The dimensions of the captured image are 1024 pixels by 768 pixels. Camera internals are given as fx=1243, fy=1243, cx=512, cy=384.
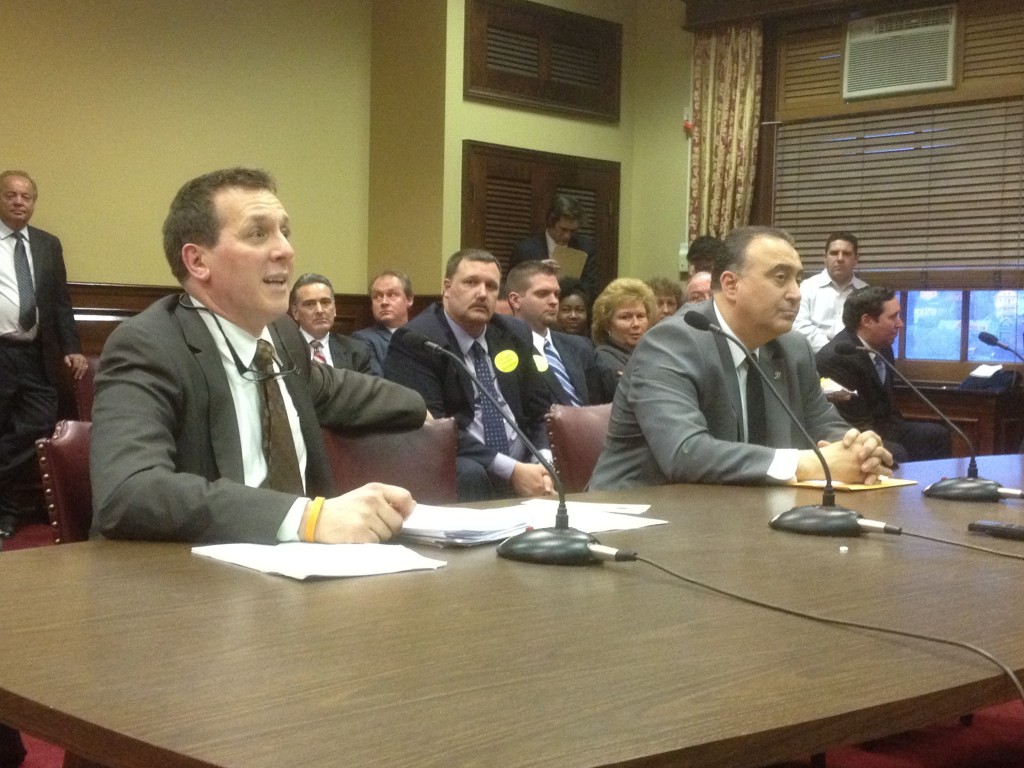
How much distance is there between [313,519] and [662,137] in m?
6.39

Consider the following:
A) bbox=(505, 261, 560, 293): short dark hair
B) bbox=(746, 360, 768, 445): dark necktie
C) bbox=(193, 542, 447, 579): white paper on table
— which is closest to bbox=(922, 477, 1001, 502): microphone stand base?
bbox=(746, 360, 768, 445): dark necktie

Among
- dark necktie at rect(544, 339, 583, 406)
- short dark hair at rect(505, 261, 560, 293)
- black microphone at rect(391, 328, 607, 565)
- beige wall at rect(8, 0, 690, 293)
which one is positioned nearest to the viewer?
black microphone at rect(391, 328, 607, 565)

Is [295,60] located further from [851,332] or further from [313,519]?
[313,519]

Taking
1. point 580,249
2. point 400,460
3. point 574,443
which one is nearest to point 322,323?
point 580,249

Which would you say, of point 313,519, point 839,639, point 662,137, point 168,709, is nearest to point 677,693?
point 839,639

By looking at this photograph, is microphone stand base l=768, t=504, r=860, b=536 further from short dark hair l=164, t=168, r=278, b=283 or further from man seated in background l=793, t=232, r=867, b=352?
man seated in background l=793, t=232, r=867, b=352

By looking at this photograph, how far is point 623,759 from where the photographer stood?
0.84 metres

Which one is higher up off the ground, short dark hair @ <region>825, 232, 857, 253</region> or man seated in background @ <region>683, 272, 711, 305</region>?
short dark hair @ <region>825, 232, 857, 253</region>

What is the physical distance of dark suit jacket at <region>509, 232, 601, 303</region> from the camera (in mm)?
6984

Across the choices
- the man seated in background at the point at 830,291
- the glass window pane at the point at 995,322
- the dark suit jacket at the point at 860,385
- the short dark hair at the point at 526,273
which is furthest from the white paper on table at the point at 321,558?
the glass window pane at the point at 995,322

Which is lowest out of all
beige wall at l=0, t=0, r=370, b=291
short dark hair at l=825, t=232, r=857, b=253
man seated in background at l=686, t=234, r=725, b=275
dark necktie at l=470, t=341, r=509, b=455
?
dark necktie at l=470, t=341, r=509, b=455

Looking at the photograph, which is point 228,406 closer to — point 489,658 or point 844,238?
point 489,658

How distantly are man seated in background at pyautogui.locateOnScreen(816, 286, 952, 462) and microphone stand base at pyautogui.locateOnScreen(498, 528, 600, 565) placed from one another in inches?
171

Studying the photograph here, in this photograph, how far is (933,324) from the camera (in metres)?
6.74
